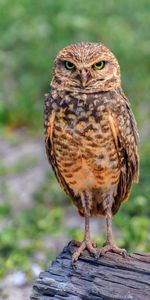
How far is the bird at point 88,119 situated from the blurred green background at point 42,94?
1.26m

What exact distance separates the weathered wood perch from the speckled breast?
22.8 inches

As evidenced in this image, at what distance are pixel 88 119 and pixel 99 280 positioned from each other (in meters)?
0.99

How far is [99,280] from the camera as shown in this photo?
20.2 ft

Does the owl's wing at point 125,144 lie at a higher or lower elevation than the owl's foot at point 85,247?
higher

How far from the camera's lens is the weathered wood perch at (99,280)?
19.7 feet

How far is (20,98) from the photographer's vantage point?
10.7m

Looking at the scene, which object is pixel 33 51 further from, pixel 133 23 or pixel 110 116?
pixel 110 116

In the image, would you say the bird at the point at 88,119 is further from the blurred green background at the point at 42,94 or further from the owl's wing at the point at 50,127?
the blurred green background at the point at 42,94

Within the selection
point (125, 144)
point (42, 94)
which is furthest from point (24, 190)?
point (125, 144)

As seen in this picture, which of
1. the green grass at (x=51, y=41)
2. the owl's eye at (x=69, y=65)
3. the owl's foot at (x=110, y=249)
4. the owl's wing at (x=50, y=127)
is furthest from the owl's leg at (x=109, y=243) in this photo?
the green grass at (x=51, y=41)

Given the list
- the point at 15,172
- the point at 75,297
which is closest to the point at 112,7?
the point at 15,172

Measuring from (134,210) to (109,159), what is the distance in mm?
2033

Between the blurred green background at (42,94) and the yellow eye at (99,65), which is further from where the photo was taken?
the blurred green background at (42,94)

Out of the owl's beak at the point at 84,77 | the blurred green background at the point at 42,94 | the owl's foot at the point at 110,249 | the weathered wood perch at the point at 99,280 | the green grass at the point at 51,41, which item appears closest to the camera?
the weathered wood perch at the point at 99,280
